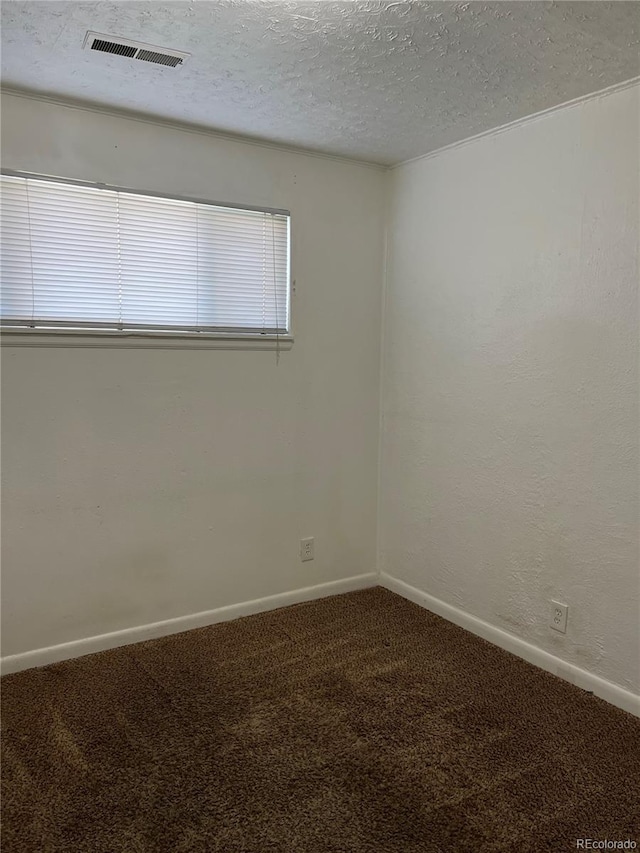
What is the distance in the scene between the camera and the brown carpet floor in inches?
72.8

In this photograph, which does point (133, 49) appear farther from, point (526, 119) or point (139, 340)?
point (526, 119)

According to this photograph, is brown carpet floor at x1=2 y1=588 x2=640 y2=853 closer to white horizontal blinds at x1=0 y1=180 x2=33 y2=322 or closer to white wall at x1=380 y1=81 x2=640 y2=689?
white wall at x1=380 y1=81 x2=640 y2=689

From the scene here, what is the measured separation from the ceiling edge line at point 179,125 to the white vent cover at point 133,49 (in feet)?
1.83


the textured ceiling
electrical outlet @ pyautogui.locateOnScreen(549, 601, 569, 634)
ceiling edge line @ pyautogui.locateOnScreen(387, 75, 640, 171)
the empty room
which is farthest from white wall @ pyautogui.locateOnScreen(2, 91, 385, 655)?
electrical outlet @ pyautogui.locateOnScreen(549, 601, 569, 634)

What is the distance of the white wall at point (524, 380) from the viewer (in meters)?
2.44

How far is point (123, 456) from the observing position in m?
2.90

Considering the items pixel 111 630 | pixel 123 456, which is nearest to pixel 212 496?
pixel 123 456

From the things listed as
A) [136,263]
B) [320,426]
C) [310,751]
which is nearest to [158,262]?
[136,263]

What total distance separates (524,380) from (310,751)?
174cm

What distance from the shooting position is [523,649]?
2873 mm

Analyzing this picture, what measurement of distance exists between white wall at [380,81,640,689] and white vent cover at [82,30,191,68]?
4.82ft

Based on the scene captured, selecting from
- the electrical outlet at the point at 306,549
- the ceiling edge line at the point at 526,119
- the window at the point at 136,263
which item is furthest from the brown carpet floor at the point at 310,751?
the ceiling edge line at the point at 526,119

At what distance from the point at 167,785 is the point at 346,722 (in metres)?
0.69

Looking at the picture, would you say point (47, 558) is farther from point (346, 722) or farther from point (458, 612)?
point (458, 612)
